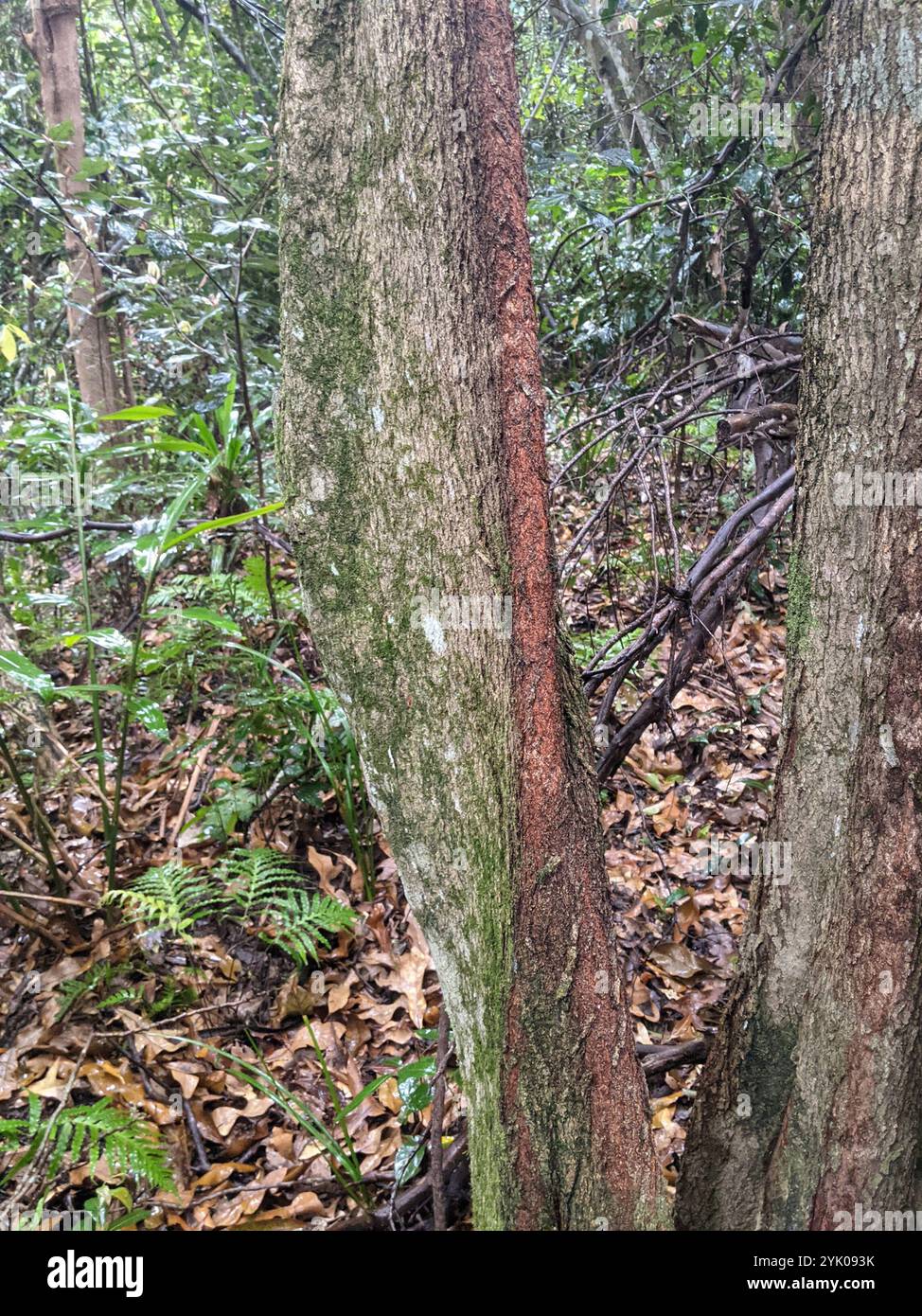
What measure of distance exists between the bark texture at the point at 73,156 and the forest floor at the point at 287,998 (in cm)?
207

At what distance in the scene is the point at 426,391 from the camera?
131 centimetres

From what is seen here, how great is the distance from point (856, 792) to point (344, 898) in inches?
81.3

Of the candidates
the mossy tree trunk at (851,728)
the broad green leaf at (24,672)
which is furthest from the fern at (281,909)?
the mossy tree trunk at (851,728)

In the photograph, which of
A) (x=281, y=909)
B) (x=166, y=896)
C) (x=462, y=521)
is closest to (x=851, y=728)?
(x=462, y=521)

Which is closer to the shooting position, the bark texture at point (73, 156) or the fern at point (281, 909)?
the fern at point (281, 909)

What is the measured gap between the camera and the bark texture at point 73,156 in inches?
148

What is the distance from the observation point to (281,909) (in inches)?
113

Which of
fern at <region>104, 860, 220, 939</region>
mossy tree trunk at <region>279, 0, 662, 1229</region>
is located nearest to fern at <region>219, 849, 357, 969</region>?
fern at <region>104, 860, 220, 939</region>

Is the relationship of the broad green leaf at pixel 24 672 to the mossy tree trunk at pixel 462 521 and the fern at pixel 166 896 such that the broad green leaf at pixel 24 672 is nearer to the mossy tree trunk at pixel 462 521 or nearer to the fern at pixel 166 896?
the fern at pixel 166 896

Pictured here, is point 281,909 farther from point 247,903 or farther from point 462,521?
point 462,521

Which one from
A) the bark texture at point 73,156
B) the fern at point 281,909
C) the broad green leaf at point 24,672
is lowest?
the fern at point 281,909

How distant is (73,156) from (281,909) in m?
3.48
